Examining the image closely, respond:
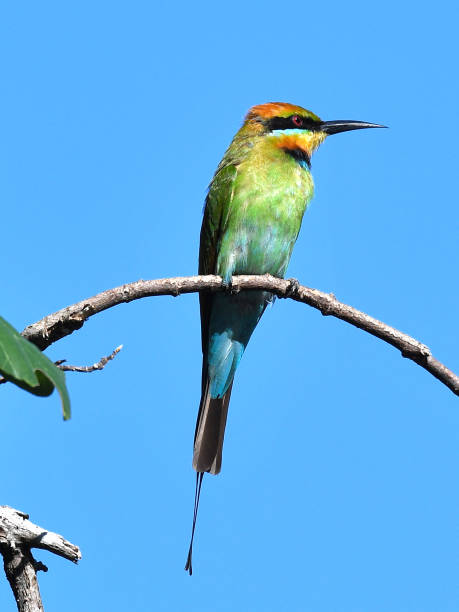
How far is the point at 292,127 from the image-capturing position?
389 centimetres

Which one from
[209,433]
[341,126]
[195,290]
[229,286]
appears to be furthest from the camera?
[341,126]

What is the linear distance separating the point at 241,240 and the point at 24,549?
6.25ft

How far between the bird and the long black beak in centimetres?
38

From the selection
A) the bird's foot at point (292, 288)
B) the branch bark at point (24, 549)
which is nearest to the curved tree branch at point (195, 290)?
the bird's foot at point (292, 288)

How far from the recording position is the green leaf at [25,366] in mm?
1080

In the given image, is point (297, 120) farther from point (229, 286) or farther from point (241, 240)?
point (229, 286)

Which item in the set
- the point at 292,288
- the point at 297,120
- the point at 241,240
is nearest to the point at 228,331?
the point at 241,240

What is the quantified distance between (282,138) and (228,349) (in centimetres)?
104

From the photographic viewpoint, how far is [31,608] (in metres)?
1.72

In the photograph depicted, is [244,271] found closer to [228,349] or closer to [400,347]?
[228,349]

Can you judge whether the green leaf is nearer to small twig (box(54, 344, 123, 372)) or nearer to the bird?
small twig (box(54, 344, 123, 372))

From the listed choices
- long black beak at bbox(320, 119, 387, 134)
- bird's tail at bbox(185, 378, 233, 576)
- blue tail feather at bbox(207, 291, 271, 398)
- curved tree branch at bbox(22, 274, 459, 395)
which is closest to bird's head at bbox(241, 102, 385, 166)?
long black beak at bbox(320, 119, 387, 134)

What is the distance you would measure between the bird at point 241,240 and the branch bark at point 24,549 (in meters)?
1.51

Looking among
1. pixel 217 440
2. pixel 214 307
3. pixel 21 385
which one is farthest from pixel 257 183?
pixel 21 385
